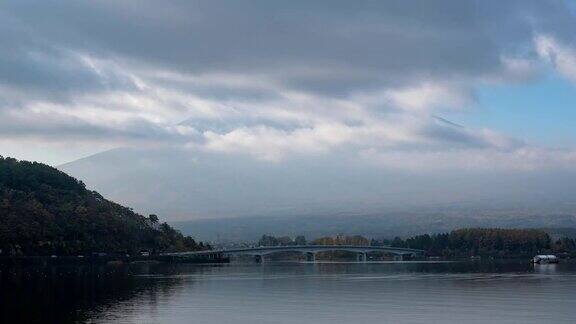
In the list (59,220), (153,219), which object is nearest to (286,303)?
(59,220)

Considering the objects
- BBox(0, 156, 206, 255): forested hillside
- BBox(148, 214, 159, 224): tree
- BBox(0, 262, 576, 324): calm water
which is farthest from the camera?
BBox(148, 214, 159, 224): tree

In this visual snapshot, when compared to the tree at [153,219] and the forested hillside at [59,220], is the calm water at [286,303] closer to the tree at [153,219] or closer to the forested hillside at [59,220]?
the forested hillside at [59,220]

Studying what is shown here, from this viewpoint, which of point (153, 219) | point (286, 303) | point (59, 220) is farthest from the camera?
point (153, 219)

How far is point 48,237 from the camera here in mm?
127812

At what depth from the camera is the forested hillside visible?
400 ft

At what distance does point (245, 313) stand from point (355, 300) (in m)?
10.4

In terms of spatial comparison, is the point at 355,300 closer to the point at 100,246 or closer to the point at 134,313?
the point at 134,313

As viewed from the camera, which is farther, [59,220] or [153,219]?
[153,219]

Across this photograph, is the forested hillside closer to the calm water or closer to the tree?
the tree

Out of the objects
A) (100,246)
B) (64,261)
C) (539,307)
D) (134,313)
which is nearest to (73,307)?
(134,313)

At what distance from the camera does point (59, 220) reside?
134125mm

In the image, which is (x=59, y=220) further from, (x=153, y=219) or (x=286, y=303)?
(x=286, y=303)

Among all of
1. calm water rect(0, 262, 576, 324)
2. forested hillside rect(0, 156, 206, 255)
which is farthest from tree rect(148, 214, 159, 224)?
calm water rect(0, 262, 576, 324)

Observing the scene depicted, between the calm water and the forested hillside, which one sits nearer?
the calm water
